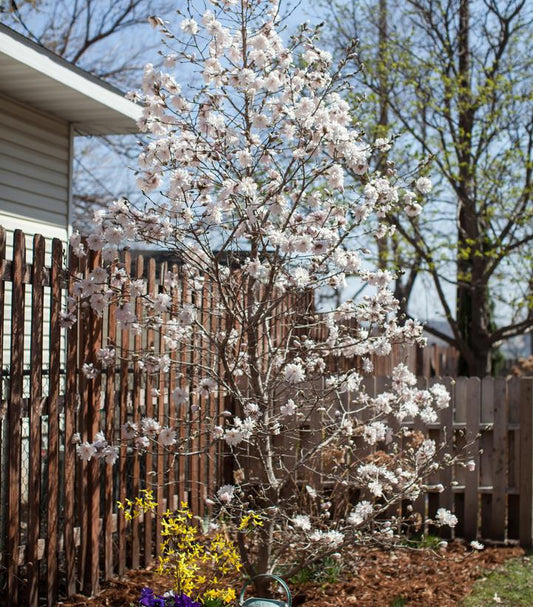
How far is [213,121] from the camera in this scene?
14.1ft

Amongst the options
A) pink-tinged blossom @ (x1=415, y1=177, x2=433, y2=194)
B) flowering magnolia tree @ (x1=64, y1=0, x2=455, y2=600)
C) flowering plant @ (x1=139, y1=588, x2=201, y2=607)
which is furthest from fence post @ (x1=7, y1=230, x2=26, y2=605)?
pink-tinged blossom @ (x1=415, y1=177, x2=433, y2=194)

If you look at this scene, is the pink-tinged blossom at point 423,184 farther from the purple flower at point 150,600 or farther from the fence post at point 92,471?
the purple flower at point 150,600

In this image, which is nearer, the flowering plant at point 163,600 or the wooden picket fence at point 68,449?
the flowering plant at point 163,600

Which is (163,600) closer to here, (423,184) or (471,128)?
A: (423,184)

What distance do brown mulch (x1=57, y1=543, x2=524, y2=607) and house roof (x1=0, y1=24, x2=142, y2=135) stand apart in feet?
13.4

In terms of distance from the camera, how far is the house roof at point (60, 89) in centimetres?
649

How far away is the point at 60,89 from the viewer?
725 centimetres

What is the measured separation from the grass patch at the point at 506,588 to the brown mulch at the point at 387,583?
7 centimetres

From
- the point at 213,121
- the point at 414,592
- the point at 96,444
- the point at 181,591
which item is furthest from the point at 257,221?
the point at 414,592

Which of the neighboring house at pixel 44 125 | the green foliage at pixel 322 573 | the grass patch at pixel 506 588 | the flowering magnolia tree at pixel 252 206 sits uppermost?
the neighboring house at pixel 44 125

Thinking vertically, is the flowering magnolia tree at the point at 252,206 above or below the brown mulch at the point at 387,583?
above

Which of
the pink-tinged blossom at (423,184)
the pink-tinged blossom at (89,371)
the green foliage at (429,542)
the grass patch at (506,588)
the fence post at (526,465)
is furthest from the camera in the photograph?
the fence post at (526,465)

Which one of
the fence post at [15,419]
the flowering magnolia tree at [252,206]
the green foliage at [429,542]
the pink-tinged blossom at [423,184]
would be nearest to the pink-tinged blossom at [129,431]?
the flowering magnolia tree at [252,206]

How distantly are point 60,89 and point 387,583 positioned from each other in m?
4.99
